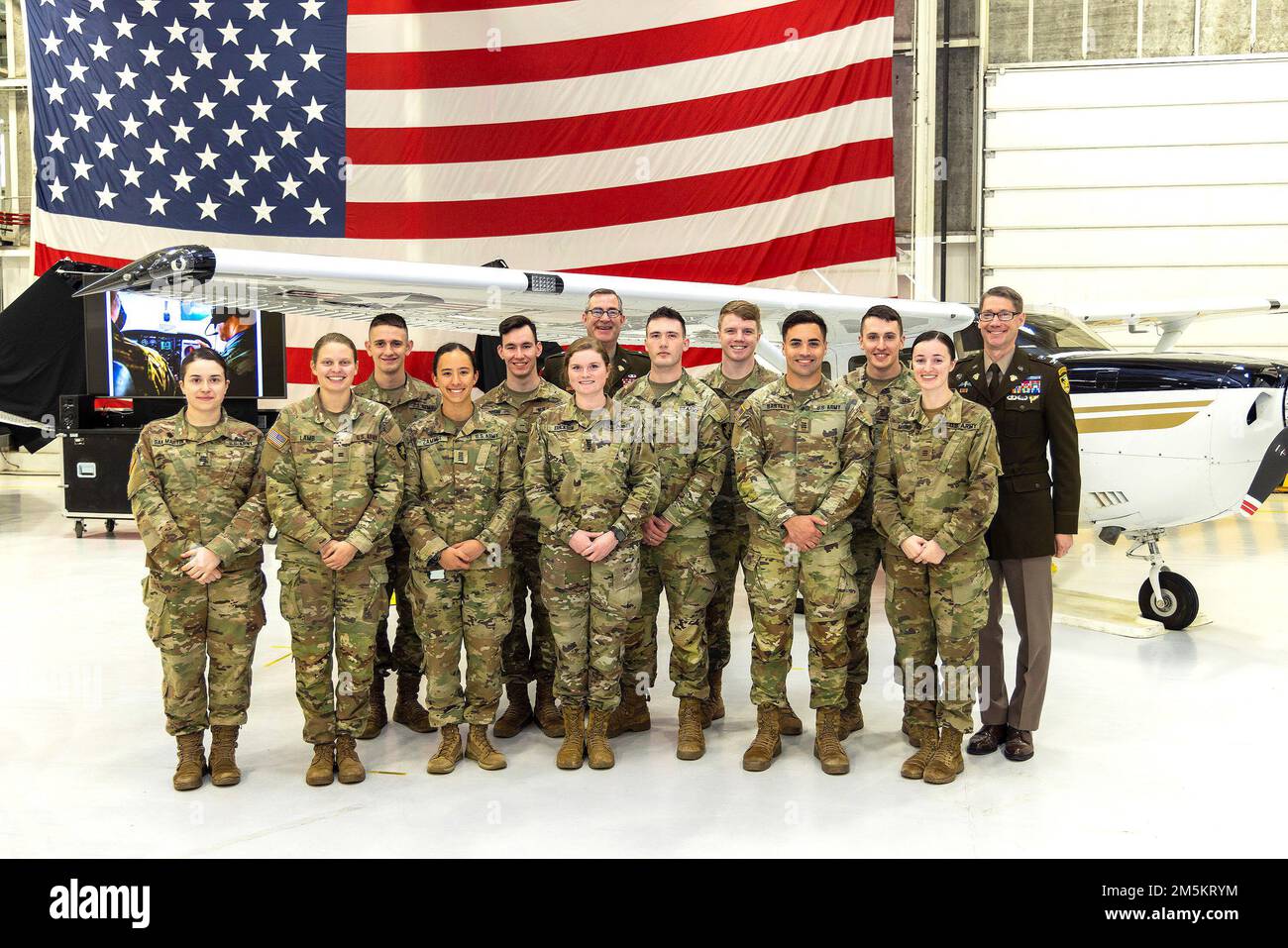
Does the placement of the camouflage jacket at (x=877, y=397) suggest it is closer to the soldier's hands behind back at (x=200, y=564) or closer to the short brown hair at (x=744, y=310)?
the short brown hair at (x=744, y=310)

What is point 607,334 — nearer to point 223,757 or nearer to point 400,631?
point 400,631

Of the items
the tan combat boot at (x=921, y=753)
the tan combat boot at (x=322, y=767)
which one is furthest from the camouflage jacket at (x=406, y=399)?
the tan combat boot at (x=921, y=753)

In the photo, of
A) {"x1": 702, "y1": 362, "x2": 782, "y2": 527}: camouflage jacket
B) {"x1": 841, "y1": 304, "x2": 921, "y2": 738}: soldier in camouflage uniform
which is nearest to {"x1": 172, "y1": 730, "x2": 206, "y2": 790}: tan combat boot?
{"x1": 702, "y1": 362, "x2": 782, "y2": 527}: camouflage jacket

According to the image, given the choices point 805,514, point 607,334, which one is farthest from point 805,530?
point 607,334

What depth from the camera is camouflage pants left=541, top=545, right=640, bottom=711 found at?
3689 mm

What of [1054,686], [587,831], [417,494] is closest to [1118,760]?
[1054,686]

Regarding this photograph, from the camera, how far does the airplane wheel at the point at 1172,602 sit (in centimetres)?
586

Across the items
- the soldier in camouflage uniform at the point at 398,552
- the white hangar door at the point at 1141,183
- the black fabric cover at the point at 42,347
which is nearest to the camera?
the soldier in camouflage uniform at the point at 398,552

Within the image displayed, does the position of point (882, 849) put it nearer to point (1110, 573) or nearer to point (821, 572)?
point (821, 572)

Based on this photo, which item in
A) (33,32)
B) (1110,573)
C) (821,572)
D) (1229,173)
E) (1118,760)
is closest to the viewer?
(821,572)

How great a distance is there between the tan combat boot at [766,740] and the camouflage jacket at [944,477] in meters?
0.83

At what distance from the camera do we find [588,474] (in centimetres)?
367

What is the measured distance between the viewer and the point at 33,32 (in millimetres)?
10930

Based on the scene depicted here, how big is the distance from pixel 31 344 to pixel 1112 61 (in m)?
14.6
